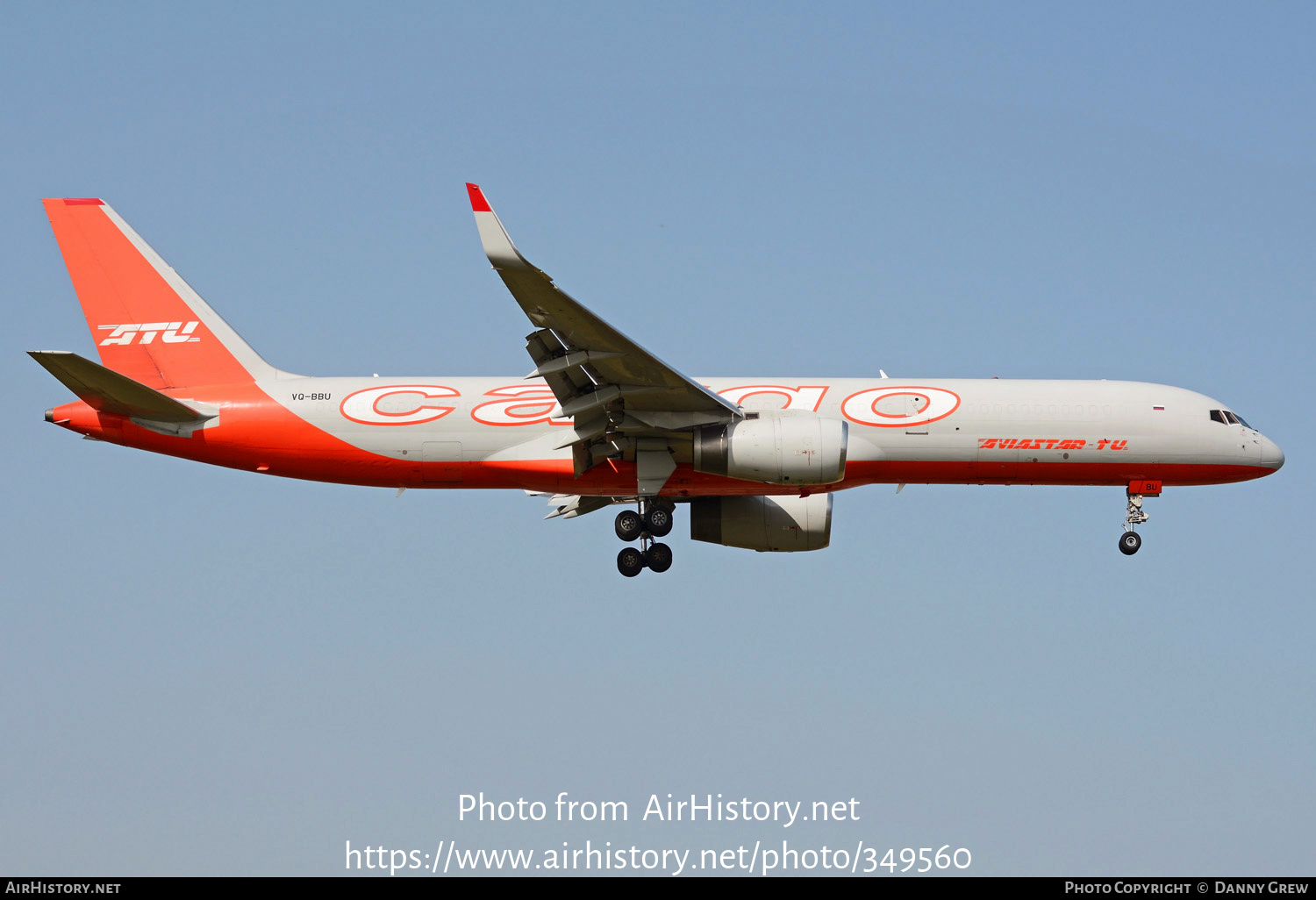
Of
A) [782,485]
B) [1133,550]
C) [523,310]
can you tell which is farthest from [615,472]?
[1133,550]

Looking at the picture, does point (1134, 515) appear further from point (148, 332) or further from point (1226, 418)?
point (148, 332)

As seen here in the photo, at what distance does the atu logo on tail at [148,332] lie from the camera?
3145 cm

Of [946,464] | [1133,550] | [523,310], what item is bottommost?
[1133,550]

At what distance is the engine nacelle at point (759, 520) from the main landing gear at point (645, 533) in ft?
6.43

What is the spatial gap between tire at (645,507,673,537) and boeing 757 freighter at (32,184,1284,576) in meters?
0.04

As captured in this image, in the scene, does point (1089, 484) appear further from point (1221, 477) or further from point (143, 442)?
point (143, 442)

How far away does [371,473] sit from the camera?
3005 centimetres

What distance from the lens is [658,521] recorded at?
1211 inches

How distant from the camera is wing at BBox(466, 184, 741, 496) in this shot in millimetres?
24484

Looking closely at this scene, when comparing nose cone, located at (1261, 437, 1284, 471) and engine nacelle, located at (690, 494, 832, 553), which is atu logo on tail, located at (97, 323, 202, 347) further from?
nose cone, located at (1261, 437, 1284, 471)

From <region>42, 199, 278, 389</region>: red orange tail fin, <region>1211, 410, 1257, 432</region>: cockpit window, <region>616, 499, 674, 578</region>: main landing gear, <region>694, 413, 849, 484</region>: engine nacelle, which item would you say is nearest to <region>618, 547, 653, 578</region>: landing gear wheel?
<region>616, 499, 674, 578</region>: main landing gear

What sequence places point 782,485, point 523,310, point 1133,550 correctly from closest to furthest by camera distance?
point 523,310 < point 782,485 < point 1133,550

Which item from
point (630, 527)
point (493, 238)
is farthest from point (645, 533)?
point (493, 238)

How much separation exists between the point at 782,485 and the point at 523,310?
7.26 m
